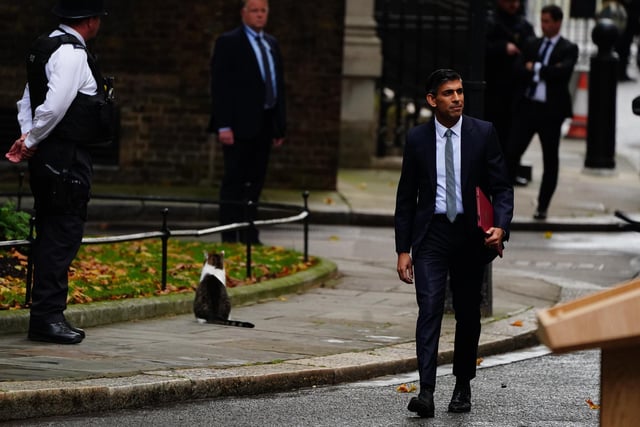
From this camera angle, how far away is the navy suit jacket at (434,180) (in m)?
8.05

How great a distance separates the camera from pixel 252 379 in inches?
330

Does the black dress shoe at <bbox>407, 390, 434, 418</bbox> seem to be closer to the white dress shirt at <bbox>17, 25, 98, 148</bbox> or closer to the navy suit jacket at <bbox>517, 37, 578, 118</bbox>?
the white dress shirt at <bbox>17, 25, 98, 148</bbox>

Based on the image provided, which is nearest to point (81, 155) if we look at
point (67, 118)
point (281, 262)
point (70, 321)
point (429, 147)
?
point (67, 118)

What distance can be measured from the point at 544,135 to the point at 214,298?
749cm

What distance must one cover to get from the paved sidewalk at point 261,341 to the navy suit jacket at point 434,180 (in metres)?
1.08

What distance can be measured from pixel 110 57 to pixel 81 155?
891cm

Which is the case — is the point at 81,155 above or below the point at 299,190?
above

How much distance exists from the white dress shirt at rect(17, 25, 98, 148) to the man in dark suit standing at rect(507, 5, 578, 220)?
28.2 feet

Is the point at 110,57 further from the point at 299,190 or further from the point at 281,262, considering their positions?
the point at 281,262

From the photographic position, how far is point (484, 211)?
7.99m

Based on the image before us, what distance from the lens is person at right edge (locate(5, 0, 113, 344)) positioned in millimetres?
9023

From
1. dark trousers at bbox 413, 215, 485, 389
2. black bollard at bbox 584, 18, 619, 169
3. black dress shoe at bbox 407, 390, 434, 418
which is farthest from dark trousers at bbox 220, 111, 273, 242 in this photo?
black bollard at bbox 584, 18, 619, 169

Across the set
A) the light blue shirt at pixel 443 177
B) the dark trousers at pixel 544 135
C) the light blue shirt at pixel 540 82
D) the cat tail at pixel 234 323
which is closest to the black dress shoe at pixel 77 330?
the cat tail at pixel 234 323

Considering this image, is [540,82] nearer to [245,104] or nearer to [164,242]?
[245,104]
